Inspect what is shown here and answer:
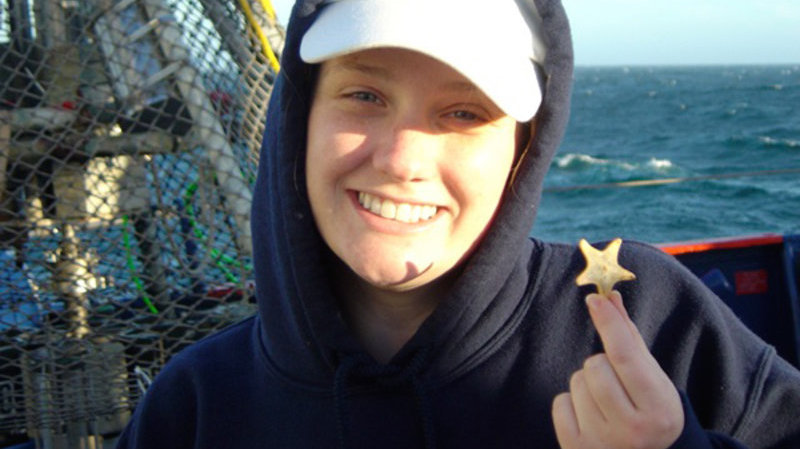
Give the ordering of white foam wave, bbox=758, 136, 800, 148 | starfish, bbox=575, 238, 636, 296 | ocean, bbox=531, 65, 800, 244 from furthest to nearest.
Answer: white foam wave, bbox=758, 136, 800, 148
ocean, bbox=531, 65, 800, 244
starfish, bbox=575, 238, 636, 296

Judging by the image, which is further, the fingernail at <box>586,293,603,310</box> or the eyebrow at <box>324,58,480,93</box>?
the eyebrow at <box>324,58,480,93</box>

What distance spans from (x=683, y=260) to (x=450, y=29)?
2921 mm

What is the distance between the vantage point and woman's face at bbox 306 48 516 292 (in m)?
1.13

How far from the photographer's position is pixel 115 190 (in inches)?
112

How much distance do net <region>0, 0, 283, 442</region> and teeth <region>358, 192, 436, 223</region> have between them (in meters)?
1.59

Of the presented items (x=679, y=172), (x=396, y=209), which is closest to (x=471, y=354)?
(x=396, y=209)

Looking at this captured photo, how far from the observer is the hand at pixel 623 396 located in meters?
0.95

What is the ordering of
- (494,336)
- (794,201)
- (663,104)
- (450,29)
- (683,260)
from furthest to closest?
(663,104)
(794,201)
(683,260)
(494,336)
(450,29)

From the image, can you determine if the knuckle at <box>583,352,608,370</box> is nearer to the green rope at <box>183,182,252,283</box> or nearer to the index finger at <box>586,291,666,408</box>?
the index finger at <box>586,291,666,408</box>

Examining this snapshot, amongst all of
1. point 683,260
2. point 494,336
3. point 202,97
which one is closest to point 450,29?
point 494,336

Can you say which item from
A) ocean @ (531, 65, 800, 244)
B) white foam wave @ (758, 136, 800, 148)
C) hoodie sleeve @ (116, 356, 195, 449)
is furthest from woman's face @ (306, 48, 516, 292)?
white foam wave @ (758, 136, 800, 148)

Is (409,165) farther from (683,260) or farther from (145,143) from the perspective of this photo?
(683,260)

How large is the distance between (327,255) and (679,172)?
23894mm

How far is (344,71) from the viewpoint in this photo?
1.17 metres
